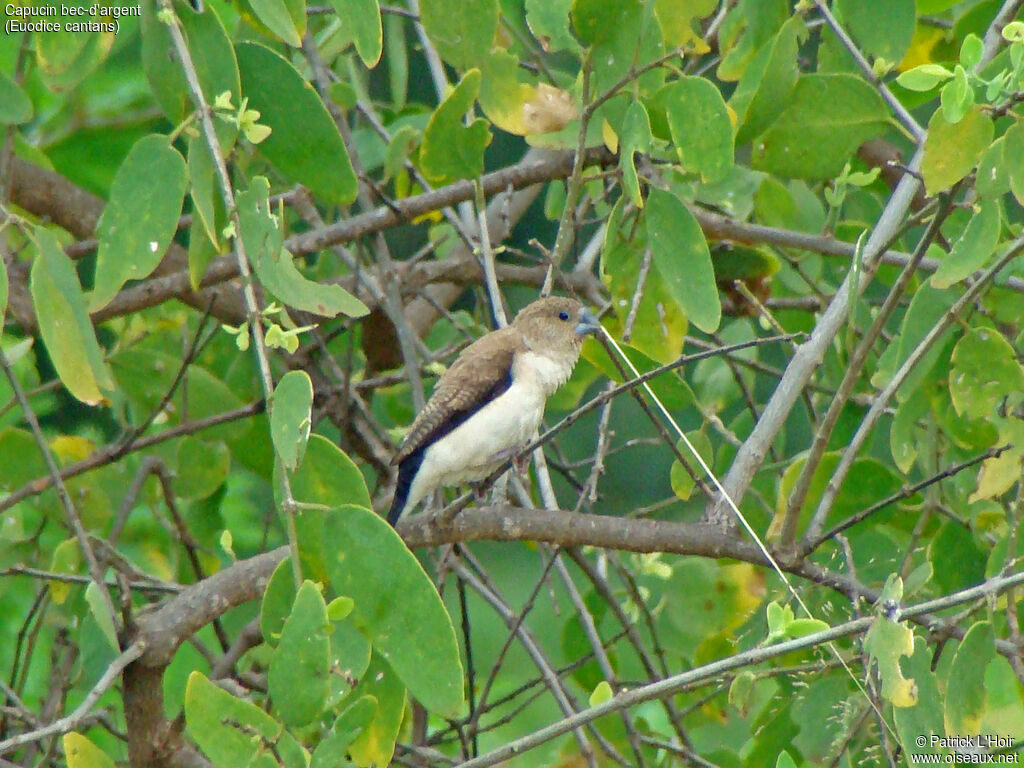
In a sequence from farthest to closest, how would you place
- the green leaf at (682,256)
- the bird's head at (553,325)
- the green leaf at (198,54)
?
the bird's head at (553,325) → the green leaf at (682,256) → the green leaf at (198,54)

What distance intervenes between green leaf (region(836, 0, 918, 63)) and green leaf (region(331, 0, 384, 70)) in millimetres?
1187

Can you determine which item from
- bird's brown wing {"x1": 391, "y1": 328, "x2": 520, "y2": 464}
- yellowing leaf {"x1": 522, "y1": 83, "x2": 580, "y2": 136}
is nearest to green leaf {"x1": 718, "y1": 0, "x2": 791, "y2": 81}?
yellowing leaf {"x1": 522, "y1": 83, "x2": 580, "y2": 136}

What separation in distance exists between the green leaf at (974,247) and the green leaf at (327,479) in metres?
1.03

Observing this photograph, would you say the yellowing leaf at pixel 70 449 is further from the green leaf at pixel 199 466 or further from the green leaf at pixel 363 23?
the green leaf at pixel 363 23

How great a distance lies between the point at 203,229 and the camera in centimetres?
233

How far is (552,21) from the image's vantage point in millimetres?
2646

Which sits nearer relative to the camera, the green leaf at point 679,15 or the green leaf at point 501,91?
the green leaf at point 679,15

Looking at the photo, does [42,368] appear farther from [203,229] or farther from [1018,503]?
[1018,503]

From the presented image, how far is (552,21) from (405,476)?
3.87 feet

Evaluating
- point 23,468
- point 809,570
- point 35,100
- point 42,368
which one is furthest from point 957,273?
point 42,368

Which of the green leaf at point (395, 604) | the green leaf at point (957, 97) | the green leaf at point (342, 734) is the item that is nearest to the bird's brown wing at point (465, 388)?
the green leaf at point (395, 604)

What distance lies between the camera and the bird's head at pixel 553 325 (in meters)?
3.42

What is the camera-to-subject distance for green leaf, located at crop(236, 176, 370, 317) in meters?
1.99

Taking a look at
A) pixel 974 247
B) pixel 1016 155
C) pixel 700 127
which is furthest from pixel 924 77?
pixel 700 127
